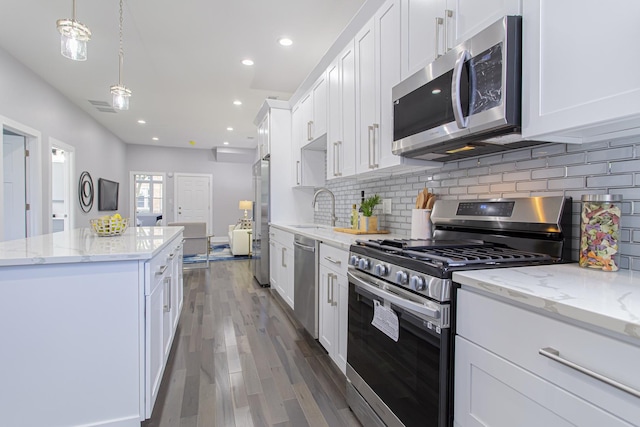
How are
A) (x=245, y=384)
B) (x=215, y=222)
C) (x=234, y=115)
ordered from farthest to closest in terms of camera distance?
1. (x=215, y=222)
2. (x=234, y=115)
3. (x=245, y=384)

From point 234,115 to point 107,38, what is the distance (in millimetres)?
2773

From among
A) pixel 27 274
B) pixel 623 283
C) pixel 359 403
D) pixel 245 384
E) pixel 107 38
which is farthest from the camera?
pixel 107 38

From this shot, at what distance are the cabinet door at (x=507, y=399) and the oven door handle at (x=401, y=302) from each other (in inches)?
4.7

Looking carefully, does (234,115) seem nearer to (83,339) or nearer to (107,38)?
(107,38)

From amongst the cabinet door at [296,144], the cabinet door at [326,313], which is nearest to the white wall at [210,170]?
the cabinet door at [296,144]

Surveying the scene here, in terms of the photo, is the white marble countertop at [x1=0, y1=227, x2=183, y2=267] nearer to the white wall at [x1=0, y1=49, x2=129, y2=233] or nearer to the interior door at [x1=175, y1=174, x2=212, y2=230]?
the white wall at [x1=0, y1=49, x2=129, y2=233]

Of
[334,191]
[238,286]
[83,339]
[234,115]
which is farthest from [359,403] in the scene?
[234,115]

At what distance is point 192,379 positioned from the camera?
206 cm

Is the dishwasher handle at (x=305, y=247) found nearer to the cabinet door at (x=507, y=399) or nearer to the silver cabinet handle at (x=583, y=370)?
the cabinet door at (x=507, y=399)

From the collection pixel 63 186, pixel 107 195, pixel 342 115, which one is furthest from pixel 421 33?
pixel 107 195

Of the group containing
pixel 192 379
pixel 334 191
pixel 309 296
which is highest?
pixel 334 191

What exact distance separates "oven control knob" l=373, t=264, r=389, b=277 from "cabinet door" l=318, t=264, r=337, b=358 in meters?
0.75

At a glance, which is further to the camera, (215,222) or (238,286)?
(215,222)

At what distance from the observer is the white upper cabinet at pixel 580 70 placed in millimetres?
880
